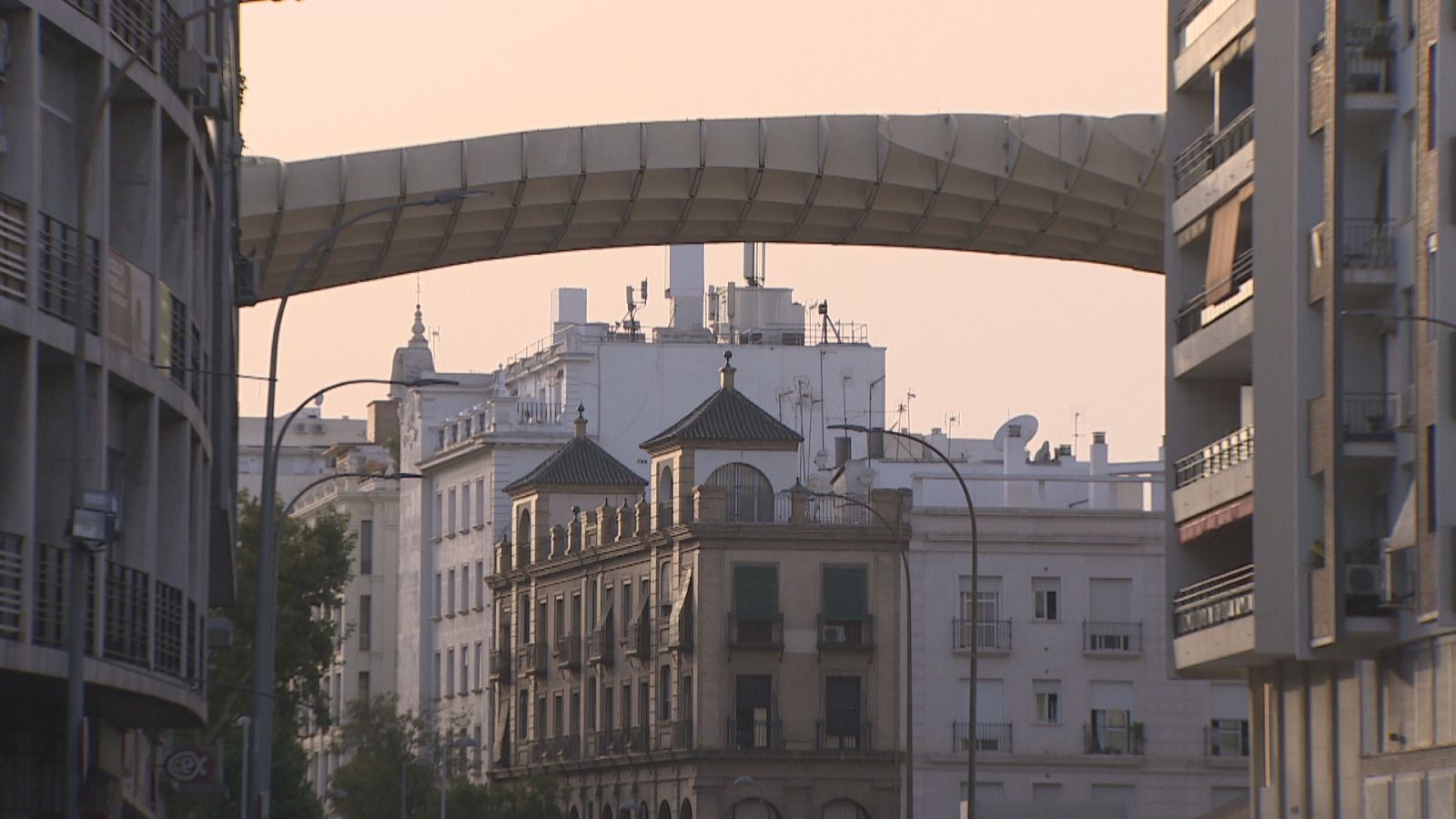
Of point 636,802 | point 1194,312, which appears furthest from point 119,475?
point 636,802

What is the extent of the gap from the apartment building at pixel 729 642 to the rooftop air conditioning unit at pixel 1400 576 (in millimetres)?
54212

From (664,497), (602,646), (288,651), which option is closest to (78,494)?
(288,651)

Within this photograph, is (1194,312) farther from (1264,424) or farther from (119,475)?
(119,475)

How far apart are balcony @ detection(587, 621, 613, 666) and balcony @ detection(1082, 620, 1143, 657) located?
18687mm

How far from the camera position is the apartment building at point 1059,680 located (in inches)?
3728

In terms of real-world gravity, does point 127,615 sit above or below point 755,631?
below

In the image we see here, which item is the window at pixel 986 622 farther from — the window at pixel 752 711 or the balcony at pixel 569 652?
the balcony at pixel 569 652

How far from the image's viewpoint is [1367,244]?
1774 inches

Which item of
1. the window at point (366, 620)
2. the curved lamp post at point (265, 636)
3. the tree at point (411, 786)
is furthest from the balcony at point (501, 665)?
the curved lamp post at point (265, 636)

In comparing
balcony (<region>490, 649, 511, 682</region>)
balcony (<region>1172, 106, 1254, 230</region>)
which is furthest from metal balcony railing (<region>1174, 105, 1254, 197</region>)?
balcony (<region>490, 649, 511, 682</region>)

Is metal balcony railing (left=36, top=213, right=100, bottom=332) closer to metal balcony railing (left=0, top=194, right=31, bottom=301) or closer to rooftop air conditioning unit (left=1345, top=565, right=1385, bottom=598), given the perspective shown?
metal balcony railing (left=0, top=194, right=31, bottom=301)

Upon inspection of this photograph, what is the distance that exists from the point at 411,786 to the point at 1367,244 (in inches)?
2581

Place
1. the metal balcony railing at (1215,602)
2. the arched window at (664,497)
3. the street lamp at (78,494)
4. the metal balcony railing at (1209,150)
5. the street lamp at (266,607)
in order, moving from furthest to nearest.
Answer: the arched window at (664,497)
the metal balcony railing at (1209,150)
the metal balcony railing at (1215,602)
the street lamp at (266,607)
the street lamp at (78,494)

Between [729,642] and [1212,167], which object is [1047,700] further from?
[1212,167]
